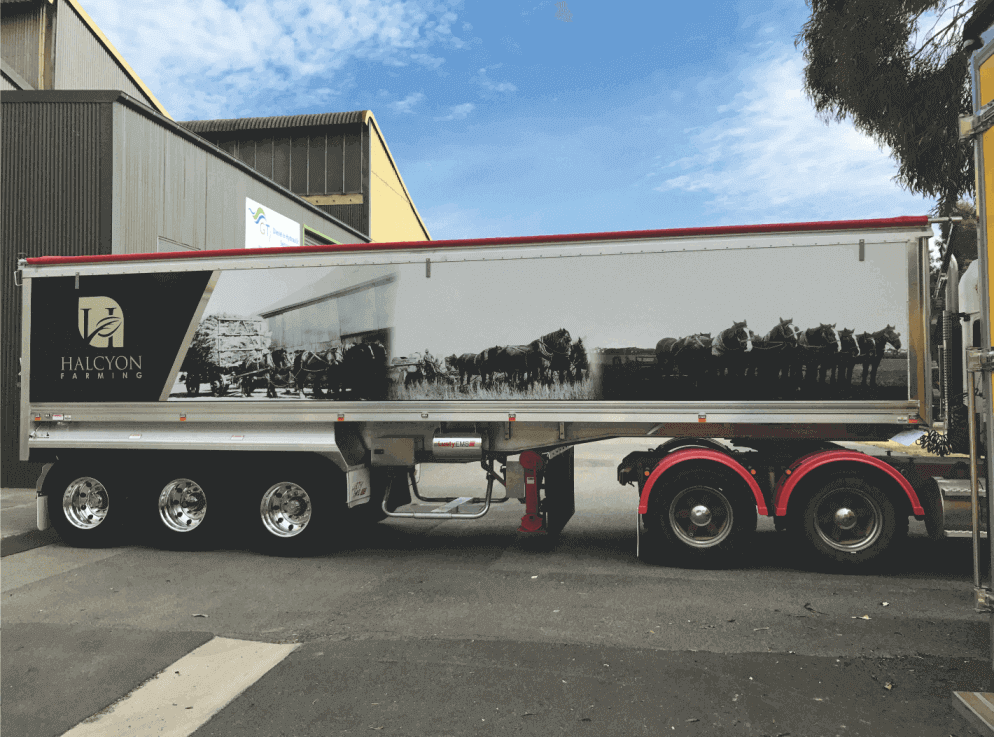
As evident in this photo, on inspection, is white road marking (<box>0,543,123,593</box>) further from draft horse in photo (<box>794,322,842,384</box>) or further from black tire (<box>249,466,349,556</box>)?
draft horse in photo (<box>794,322,842,384</box>)

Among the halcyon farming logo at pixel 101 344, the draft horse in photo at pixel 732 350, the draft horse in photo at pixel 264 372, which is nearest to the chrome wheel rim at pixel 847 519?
the draft horse in photo at pixel 732 350

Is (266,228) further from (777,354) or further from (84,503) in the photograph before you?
(777,354)

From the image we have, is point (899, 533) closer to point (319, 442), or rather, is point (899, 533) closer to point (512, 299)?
point (512, 299)

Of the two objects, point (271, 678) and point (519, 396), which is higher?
point (519, 396)

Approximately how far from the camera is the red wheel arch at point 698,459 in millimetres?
6520

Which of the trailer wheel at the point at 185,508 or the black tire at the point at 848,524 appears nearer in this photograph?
the black tire at the point at 848,524

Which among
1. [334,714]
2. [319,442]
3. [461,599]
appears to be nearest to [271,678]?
[334,714]

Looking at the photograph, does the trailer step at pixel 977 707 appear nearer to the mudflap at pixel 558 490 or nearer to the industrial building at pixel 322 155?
the mudflap at pixel 558 490

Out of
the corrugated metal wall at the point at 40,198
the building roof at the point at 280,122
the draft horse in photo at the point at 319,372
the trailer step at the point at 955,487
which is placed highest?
the building roof at the point at 280,122

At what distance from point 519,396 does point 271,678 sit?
3.48 metres

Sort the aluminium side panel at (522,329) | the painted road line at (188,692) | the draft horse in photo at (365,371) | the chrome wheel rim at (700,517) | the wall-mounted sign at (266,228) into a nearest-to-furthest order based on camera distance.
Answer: the painted road line at (188,692) < the aluminium side panel at (522,329) < the chrome wheel rim at (700,517) < the draft horse in photo at (365,371) < the wall-mounted sign at (266,228)

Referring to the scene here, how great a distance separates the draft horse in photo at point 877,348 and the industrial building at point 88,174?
10.9 m

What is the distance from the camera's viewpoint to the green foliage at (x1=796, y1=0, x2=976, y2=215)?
10719 mm

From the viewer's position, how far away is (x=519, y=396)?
6.96 metres
